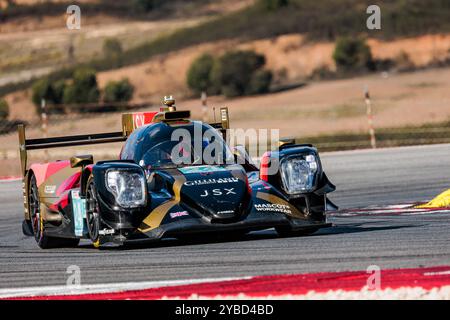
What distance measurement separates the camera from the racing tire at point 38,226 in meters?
12.6

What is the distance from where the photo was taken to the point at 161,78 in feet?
225

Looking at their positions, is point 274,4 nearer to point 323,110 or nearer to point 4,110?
point 323,110

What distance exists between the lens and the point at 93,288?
8.21 metres

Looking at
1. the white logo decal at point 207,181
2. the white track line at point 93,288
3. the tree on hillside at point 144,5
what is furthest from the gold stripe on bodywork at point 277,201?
the tree on hillside at point 144,5

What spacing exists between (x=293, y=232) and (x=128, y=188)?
1.99 metres

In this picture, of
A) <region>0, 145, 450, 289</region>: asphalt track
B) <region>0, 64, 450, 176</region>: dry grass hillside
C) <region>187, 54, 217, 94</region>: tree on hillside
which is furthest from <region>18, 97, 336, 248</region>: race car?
<region>187, 54, 217, 94</region>: tree on hillside

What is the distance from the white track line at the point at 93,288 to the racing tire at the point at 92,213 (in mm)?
2604

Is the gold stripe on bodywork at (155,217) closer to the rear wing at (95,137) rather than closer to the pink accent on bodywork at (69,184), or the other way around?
the pink accent on bodywork at (69,184)

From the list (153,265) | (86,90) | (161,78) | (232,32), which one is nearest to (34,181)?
(153,265)

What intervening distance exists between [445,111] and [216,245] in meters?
32.8

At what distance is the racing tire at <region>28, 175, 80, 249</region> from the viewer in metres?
12.6

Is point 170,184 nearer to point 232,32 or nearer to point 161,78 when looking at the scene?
point 161,78

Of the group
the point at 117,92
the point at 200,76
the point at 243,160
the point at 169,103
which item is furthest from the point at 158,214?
the point at 200,76

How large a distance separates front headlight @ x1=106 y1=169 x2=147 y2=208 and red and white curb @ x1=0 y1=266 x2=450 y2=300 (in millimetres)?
2444
